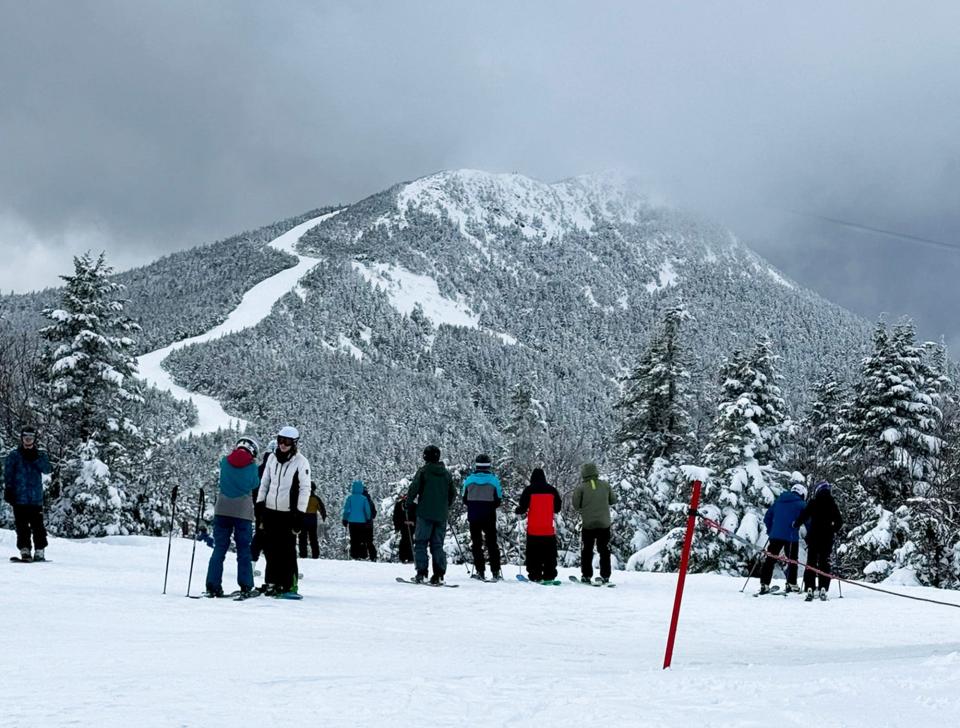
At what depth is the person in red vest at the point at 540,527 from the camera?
1356 cm

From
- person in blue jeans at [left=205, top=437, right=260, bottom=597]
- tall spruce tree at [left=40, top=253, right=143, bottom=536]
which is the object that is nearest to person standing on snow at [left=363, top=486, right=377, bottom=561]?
person in blue jeans at [left=205, top=437, right=260, bottom=597]

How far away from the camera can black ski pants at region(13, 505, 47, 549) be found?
1220cm

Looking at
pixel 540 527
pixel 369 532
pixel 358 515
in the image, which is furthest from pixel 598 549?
pixel 369 532

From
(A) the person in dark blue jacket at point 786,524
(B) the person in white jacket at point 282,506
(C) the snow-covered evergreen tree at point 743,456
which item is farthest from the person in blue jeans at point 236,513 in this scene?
(C) the snow-covered evergreen tree at point 743,456

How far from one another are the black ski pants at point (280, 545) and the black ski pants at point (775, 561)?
24.3 feet

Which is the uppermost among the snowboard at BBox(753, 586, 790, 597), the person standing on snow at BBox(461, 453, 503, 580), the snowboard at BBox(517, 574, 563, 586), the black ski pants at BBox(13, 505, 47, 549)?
the person standing on snow at BBox(461, 453, 503, 580)

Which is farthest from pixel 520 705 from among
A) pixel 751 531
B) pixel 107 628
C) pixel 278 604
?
pixel 751 531

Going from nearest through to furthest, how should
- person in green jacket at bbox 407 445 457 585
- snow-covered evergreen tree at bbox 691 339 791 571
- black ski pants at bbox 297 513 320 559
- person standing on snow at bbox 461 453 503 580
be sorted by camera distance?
person in green jacket at bbox 407 445 457 585
person standing on snow at bbox 461 453 503 580
black ski pants at bbox 297 513 320 559
snow-covered evergreen tree at bbox 691 339 791 571

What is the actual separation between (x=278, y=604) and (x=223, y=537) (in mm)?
1079

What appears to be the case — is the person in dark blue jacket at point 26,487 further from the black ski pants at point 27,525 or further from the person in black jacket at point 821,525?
the person in black jacket at point 821,525

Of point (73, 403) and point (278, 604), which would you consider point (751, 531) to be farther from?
point (73, 403)

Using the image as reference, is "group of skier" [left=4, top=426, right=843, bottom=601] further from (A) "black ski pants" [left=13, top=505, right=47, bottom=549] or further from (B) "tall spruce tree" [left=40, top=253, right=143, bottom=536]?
(B) "tall spruce tree" [left=40, top=253, right=143, bottom=536]

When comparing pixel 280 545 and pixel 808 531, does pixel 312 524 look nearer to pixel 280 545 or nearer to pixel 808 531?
pixel 280 545

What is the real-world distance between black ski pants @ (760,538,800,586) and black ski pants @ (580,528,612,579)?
7.75ft
